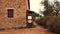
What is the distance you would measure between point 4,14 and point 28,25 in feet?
13.1

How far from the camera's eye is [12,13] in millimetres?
24266

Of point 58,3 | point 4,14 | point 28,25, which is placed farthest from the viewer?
point 58,3

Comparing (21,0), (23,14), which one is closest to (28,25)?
(23,14)

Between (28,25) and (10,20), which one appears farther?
(28,25)

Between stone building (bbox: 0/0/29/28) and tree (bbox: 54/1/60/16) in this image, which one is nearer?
stone building (bbox: 0/0/29/28)

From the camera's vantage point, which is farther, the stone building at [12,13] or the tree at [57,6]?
the tree at [57,6]

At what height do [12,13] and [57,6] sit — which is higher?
[57,6]

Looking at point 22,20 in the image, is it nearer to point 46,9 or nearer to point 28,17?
point 28,17

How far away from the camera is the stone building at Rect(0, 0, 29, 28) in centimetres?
2397

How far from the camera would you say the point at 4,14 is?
2397 cm

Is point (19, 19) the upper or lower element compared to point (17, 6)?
lower

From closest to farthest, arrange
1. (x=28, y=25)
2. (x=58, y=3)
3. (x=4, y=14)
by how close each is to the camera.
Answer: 1. (x=4, y=14)
2. (x=28, y=25)
3. (x=58, y=3)

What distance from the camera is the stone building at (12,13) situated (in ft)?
78.6

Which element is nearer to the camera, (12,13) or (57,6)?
(12,13)
